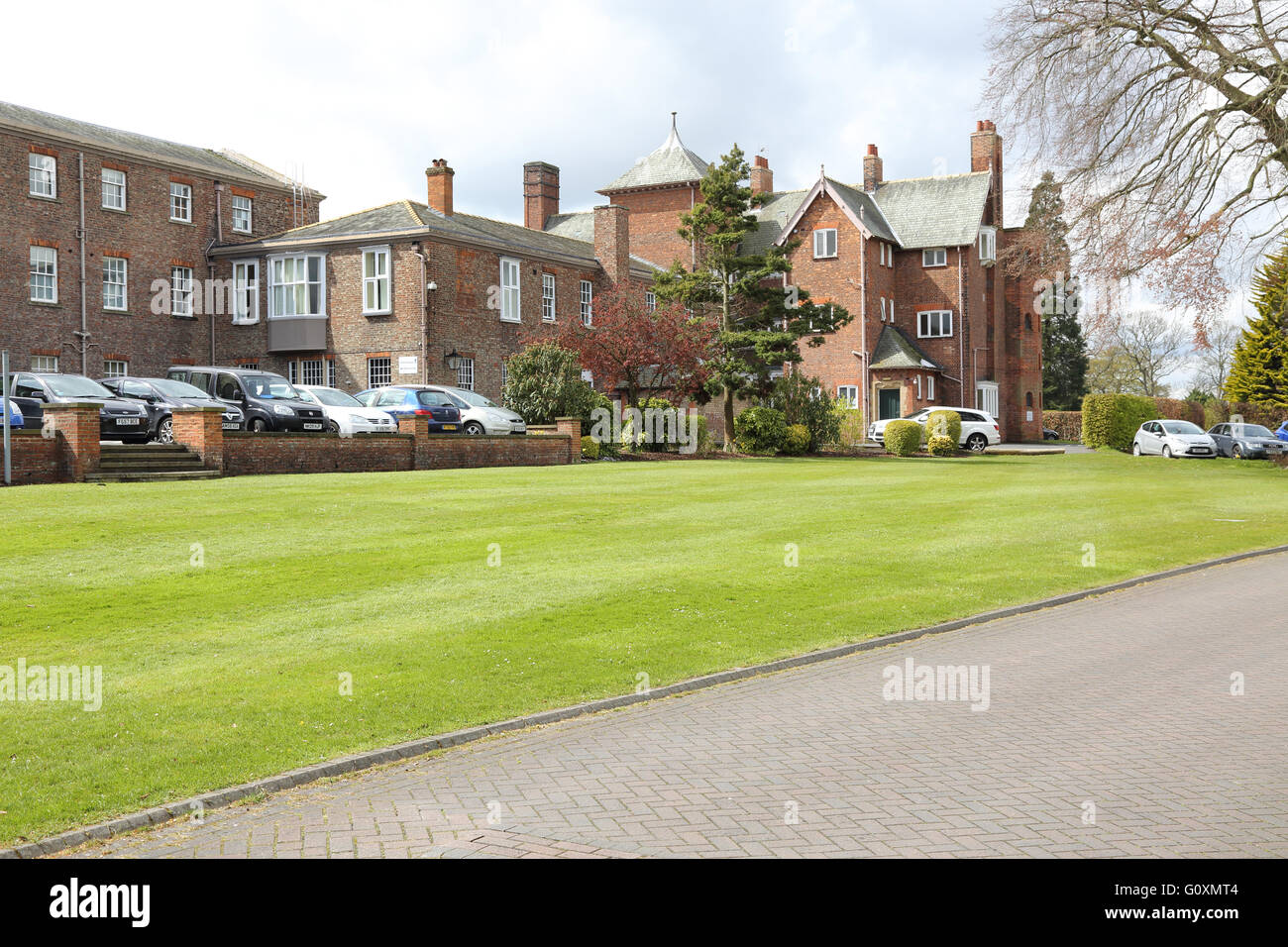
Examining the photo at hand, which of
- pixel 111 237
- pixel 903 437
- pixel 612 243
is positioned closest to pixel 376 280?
pixel 111 237

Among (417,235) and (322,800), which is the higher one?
(417,235)

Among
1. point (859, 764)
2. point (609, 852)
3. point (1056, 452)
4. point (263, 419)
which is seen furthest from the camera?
point (1056, 452)

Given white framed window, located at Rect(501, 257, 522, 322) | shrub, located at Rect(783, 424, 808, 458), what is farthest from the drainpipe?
shrub, located at Rect(783, 424, 808, 458)

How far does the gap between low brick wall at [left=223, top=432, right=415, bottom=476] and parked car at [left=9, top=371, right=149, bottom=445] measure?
273 cm

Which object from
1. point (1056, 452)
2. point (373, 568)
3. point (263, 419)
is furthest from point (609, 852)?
point (1056, 452)

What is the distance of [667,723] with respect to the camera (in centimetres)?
852

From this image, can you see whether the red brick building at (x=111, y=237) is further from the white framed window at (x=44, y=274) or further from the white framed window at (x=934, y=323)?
the white framed window at (x=934, y=323)

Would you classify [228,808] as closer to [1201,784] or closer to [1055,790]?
[1055,790]

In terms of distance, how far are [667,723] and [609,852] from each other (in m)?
2.85

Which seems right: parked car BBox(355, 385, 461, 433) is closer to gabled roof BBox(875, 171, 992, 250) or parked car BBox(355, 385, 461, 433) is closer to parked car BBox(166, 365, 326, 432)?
parked car BBox(166, 365, 326, 432)

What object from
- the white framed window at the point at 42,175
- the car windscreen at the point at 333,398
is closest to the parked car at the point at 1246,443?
the car windscreen at the point at 333,398

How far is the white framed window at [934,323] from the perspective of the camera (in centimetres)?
6184

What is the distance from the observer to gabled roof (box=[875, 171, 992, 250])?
61500 millimetres

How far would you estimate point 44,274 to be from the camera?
40.9 meters
